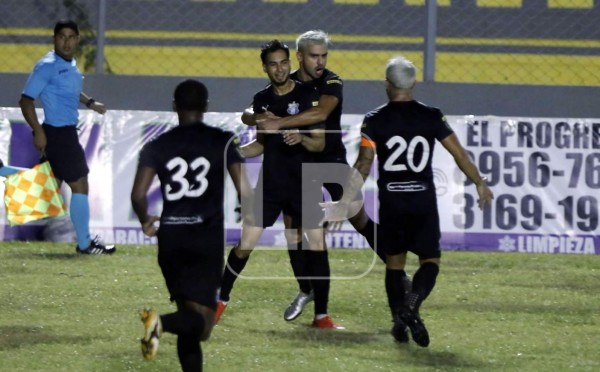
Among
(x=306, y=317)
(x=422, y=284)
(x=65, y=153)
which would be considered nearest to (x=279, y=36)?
(x=65, y=153)

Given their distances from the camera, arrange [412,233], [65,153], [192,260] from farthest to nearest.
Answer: [65,153], [412,233], [192,260]

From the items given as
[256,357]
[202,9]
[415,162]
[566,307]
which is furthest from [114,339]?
[202,9]

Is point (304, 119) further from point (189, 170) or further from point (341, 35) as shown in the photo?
point (341, 35)

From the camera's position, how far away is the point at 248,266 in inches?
499

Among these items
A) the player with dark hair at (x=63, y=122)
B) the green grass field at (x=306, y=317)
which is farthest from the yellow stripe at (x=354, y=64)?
the green grass field at (x=306, y=317)

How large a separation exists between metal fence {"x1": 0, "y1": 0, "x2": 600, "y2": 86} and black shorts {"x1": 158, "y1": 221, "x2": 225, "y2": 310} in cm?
824

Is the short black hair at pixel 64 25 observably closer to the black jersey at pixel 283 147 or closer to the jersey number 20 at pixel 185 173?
the black jersey at pixel 283 147

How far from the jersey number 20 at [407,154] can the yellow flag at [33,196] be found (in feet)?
19.3

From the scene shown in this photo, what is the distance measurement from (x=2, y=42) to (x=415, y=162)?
758 centimetres

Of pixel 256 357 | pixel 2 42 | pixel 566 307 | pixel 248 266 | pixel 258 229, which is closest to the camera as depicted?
A: pixel 256 357

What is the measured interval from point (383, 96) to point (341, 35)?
0.83m

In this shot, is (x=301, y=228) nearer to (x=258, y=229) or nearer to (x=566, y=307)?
(x=258, y=229)

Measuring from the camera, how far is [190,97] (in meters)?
7.07

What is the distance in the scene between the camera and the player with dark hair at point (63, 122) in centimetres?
1298
